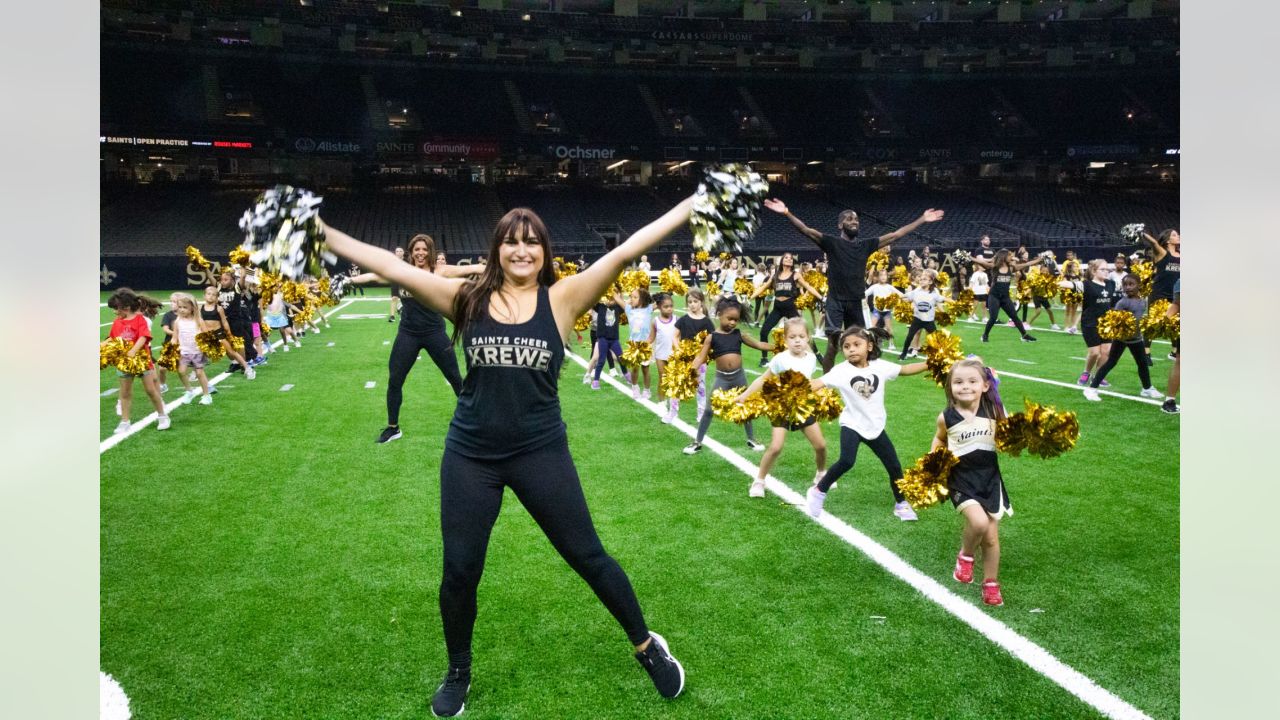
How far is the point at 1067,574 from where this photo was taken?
474cm

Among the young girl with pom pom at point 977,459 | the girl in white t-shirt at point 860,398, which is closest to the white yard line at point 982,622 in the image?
the young girl with pom pom at point 977,459

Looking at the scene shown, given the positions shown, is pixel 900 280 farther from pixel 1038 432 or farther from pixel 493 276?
pixel 493 276

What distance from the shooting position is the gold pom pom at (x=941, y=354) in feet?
16.5

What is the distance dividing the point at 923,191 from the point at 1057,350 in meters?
36.7

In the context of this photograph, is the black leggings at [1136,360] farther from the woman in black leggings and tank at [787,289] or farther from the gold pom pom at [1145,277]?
the woman in black leggings and tank at [787,289]

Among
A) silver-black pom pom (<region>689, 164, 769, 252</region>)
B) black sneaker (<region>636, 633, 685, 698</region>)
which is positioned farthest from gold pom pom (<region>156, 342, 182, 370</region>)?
silver-black pom pom (<region>689, 164, 769, 252</region>)

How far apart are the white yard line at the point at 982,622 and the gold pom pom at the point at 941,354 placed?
1081 mm

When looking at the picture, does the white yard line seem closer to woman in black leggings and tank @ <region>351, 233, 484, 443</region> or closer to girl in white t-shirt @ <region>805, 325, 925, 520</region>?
girl in white t-shirt @ <region>805, 325, 925, 520</region>

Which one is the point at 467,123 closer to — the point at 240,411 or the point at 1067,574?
the point at 240,411

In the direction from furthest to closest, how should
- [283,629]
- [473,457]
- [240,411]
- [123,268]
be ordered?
1. [123,268]
2. [240,411]
3. [283,629]
4. [473,457]

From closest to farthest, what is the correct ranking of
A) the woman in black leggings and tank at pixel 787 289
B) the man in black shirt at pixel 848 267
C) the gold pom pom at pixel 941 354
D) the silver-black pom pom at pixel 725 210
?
the silver-black pom pom at pixel 725 210
the gold pom pom at pixel 941 354
the man in black shirt at pixel 848 267
the woman in black leggings and tank at pixel 787 289

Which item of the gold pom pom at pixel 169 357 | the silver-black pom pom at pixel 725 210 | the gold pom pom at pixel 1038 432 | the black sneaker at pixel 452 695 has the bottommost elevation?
the black sneaker at pixel 452 695

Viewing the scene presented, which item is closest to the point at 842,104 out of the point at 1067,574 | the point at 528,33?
the point at 528,33

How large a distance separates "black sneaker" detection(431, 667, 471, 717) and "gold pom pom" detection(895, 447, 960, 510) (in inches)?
87.9
